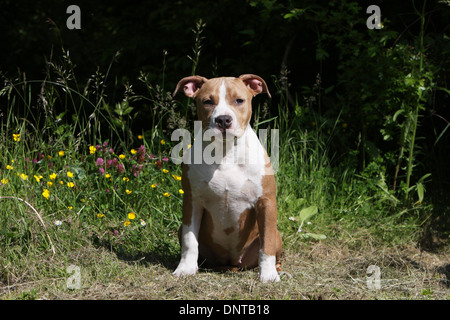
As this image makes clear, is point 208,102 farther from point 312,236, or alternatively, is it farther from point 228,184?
point 312,236

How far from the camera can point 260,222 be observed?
3.74 m

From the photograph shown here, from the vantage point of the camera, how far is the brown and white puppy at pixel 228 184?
143 inches

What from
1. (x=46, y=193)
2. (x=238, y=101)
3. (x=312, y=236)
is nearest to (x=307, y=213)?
(x=312, y=236)

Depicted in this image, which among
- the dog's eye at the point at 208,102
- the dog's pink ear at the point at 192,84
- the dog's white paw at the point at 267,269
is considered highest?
the dog's pink ear at the point at 192,84

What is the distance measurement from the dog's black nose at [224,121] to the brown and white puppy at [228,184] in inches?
3.7

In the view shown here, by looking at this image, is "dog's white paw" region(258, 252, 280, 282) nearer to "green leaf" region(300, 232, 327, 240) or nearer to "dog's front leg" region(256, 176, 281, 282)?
"dog's front leg" region(256, 176, 281, 282)

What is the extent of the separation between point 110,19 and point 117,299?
14.9 feet

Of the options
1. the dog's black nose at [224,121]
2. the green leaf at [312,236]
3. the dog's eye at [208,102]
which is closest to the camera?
the dog's black nose at [224,121]

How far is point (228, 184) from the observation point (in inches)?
145

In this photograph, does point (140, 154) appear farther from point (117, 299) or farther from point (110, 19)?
point (110, 19)

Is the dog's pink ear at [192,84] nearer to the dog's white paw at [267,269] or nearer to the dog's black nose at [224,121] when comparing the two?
the dog's black nose at [224,121]

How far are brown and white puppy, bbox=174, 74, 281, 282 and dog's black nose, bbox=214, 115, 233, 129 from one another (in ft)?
0.31

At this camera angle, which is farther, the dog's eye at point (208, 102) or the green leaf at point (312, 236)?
the green leaf at point (312, 236)

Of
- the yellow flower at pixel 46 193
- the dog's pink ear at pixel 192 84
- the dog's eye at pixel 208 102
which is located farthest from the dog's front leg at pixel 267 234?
the yellow flower at pixel 46 193
